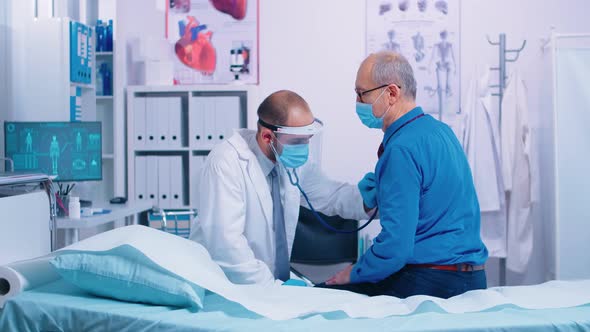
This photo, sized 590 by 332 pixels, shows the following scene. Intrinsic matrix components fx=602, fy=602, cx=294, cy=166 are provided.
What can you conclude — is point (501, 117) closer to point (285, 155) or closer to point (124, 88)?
point (285, 155)

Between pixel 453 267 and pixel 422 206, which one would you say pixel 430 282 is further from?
pixel 422 206

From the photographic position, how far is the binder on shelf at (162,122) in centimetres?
367

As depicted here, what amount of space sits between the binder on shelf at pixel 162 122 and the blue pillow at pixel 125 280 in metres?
2.30

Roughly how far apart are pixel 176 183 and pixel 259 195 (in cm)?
174

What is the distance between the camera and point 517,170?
3.50 m

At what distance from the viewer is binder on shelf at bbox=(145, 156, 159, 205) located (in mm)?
3674

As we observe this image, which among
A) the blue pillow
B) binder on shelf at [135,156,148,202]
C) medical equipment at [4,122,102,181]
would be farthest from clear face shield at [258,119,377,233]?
binder on shelf at [135,156,148,202]

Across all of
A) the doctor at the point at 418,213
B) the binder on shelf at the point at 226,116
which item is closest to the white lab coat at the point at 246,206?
the doctor at the point at 418,213

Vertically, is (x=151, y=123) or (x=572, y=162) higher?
(x=151, y=123)

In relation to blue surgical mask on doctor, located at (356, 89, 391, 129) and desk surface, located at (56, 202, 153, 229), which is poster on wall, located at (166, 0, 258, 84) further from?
blue surgical mask on doctor, located at (356, 89, 391, 129)

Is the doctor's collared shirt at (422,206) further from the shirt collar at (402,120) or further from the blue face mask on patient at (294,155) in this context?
the blue face mask on patient at (294,155)

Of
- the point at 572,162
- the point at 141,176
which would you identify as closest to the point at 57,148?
the point at 141,176

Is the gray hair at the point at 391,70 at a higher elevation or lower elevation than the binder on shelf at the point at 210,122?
higher

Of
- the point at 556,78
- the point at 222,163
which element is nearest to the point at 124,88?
the point at 222,163
